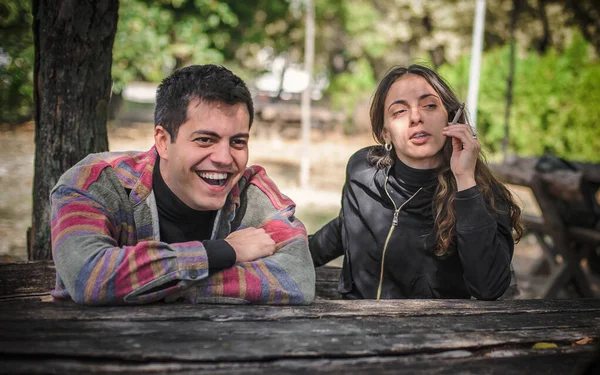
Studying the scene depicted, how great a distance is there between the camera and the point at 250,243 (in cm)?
233

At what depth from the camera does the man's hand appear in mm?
2277

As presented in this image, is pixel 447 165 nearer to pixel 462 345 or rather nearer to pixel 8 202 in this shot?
pixel 462 345

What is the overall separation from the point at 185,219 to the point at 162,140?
34 centimetres

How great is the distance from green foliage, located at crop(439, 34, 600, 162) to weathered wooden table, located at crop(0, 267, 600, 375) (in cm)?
→ 1197

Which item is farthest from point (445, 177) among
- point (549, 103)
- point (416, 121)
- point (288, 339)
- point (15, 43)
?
point (549, 103)

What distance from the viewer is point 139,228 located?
2406mm

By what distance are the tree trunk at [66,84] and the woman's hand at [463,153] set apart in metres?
1.81

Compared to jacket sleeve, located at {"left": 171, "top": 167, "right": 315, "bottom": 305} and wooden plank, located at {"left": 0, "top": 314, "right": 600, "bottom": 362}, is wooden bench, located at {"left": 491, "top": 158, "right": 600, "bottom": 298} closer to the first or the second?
jacket sleeve, located at {"left": 171, "top": 167, "right": 315, "bottom": 305}

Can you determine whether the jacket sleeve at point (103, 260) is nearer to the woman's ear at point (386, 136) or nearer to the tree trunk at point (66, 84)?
the tree trunk at point (66, 84)

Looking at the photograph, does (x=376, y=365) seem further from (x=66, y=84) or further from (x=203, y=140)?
(x=66, y=84)

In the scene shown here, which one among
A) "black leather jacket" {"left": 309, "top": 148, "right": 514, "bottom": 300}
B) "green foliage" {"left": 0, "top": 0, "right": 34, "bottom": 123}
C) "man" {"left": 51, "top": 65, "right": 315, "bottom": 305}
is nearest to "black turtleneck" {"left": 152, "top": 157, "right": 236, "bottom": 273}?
"man" {"left": 51, "top": 65, "right": 315, "bottom": 305}

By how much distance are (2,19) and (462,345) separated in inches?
188

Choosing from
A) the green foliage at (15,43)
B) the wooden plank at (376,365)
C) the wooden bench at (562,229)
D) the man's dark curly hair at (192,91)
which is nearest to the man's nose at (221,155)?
the man's dark curly hair at (192,91)

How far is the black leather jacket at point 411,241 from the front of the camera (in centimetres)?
259
